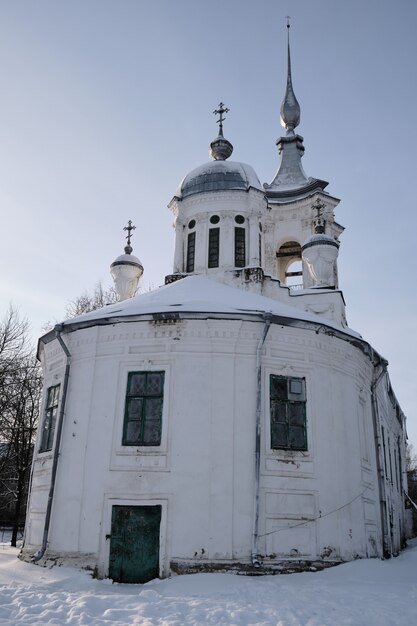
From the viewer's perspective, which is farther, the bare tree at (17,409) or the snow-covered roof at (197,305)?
the bare tree at (17,409)

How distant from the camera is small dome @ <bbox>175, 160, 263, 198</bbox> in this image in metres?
20.1

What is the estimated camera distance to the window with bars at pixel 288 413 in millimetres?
11773

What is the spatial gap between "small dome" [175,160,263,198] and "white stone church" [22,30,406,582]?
7003 mm

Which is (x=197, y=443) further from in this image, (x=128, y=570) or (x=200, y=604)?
(x=200, y=604)

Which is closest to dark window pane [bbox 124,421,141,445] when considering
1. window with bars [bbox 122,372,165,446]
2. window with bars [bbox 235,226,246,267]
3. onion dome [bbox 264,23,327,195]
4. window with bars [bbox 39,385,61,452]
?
window with bars [bbox 122,372,165,446]

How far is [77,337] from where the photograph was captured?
12.9 metres

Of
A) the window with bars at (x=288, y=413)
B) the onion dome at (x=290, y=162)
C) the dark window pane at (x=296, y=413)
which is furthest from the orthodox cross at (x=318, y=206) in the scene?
the dark window pane at (x=296, y=413)

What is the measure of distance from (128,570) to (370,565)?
4763 millimetres

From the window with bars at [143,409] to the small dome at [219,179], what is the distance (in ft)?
32.7

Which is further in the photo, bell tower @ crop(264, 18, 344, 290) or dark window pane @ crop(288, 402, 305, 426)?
bell tower @ crop(264, 18, 344, 290)

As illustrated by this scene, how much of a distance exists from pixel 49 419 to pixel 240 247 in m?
9.14

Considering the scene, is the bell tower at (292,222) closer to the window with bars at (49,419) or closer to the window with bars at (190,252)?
the window with bars at (190,252)

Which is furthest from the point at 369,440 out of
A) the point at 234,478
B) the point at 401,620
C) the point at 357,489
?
the point at 401,620

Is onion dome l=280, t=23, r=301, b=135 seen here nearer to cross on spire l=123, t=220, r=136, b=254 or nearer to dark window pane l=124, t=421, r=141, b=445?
cross on spire l=123, t=220, r=136, b=254
